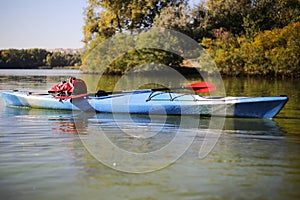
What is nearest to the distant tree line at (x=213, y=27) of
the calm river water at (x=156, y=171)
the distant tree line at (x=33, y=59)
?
the calm river water at (x=156, y=171)

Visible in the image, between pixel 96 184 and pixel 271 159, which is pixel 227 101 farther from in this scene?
pixel 96 184

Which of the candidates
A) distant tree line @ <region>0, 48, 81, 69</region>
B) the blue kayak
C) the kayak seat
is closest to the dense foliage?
the blue kayak

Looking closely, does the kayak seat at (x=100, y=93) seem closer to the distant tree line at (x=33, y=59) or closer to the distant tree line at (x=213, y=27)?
the distant tree line at (x=213, y=27)

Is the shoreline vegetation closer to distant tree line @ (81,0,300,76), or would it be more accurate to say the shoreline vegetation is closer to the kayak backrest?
distant tree line @ (81,0,300,76)

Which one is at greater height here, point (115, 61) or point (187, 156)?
point (115, 61)

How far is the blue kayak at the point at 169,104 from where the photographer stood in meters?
9.17

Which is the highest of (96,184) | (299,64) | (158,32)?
(158,32)

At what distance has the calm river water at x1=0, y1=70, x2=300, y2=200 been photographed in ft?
14.7

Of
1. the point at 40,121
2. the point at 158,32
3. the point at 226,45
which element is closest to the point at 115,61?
the point at 158,32

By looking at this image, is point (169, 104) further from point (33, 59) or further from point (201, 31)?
point (33, 59)

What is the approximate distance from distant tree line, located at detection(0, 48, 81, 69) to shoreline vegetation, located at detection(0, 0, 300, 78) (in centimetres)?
3047

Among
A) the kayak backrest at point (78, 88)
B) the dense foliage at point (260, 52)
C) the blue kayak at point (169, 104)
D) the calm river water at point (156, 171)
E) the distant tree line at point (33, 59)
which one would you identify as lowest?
the calm river water at point (156, 171)

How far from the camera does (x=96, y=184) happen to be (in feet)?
15.5

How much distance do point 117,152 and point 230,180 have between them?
2036mm
